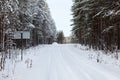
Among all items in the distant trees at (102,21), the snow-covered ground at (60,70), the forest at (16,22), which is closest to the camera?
the snow-covered ground at (60,70)

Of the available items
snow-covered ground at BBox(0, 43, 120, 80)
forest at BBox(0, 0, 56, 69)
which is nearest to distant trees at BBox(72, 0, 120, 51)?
snow-covered ground at BBox(0, 43, 120, 80)

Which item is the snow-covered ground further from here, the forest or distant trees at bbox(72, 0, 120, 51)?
distant trees at bbox(72, 0, 120, 51)

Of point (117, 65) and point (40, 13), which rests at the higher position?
point (40, 13)

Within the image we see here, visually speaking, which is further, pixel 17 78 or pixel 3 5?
pixel 3 5

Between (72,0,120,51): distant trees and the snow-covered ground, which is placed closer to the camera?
the snow-covered ground

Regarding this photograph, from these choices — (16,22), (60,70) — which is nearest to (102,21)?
(16,22)

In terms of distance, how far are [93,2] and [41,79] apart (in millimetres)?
18352

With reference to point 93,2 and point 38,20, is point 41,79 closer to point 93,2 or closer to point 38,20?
point 93,2

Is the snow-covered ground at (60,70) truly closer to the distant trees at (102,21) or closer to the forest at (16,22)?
the forest at (16,22)

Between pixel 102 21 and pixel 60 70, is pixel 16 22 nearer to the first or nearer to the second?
pixel 102 21

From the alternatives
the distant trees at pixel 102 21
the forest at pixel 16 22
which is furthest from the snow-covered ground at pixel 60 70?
the distant trees at pixel 102 21

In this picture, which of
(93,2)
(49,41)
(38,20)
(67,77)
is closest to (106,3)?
(93,2)

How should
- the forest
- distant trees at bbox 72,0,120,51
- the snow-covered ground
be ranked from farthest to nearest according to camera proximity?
distant trees at bbox 72,0,120,51
the forest
the snow-covered ground

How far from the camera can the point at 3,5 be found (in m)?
14.0
